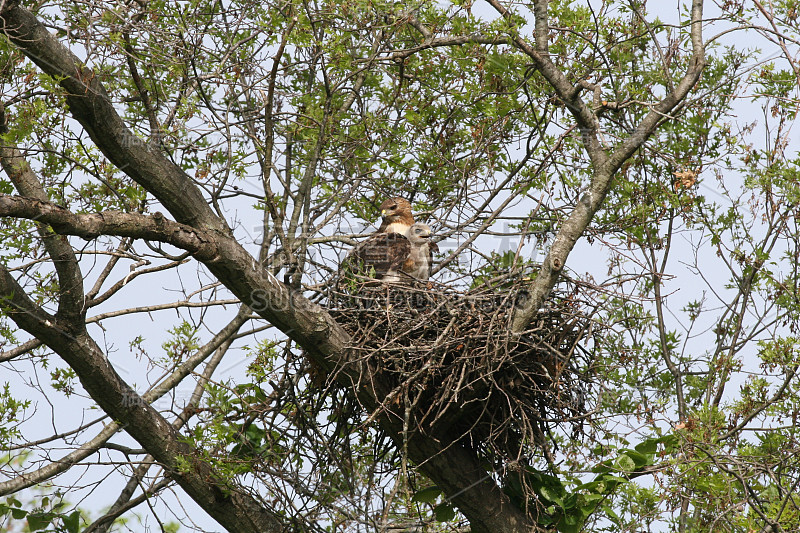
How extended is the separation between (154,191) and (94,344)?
1.44 m

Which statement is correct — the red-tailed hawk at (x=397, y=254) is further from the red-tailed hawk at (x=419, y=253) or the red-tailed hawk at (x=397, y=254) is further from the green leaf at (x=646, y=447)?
the green leaf at (x=646, y=447)

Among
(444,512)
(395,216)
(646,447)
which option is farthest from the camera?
(395,216)

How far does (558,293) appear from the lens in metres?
4.82

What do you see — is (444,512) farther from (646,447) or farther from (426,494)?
(646,447)

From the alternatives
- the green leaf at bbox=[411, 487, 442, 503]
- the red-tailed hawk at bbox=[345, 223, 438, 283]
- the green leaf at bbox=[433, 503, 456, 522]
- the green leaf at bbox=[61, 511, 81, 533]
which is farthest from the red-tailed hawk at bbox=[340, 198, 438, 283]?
the green leaf at bbox=[61, 511, 81, 533]

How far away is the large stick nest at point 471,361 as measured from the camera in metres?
4.50

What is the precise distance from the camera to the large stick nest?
4.50 m

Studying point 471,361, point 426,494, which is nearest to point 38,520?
point 426,494

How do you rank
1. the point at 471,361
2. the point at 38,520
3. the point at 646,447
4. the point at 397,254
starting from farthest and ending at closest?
the point at 38,520 < the point at 397,254 < the point at 646,447 < the point at 471,361

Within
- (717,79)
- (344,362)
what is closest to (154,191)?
(344,362)

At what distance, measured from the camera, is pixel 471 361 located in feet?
14.8

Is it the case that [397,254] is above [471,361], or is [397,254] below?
above

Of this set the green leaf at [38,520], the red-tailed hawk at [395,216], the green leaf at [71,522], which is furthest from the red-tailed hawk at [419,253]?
the green leaf at [38,520]

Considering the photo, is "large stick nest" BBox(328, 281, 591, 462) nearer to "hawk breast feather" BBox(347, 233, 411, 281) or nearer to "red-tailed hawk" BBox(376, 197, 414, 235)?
"hawk breast feather" BBox(347, 233, 411, 281)
